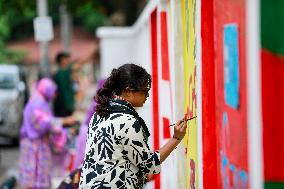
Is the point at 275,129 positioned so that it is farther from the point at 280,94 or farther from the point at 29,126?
the point at 29,126

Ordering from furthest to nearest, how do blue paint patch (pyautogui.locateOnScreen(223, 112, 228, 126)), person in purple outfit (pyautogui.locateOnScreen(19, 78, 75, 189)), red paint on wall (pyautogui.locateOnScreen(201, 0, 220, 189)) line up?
person in purple outfit (pyautogui.locateOnScreen(19, 78, 75, 189)) → red paint on wall (pyautogui.locateOnScreen(201, 0, 220, 189)) → blue paint patch (pyautogui.locateOnScreen(223, 112, 228, 126))

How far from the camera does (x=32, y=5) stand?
17.1m

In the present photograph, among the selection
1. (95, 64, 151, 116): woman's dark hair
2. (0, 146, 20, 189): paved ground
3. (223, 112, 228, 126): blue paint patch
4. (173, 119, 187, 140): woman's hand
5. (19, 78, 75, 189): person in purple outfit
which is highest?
(95, 64, 151, 116): woman's dark hair

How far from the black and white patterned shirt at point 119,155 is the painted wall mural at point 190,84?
45 centimetres

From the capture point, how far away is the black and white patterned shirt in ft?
14.3

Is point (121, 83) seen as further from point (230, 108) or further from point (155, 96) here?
point (155, 96)

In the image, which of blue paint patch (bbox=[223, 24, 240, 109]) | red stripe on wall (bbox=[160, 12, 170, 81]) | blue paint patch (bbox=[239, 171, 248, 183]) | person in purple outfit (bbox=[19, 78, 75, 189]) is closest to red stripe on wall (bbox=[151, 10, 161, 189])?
red stripe on wall (bbox=[160, 12, 170, 81])

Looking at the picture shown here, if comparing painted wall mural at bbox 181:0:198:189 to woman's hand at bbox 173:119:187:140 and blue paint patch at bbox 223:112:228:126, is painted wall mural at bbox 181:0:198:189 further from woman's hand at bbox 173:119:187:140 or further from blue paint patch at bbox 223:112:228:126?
blue paint patch at bbox 223:112:228:126

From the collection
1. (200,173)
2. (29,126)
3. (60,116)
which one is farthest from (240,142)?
(60,116)

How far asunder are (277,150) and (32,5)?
14.5m

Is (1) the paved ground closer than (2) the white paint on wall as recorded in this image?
No

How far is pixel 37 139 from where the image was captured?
10.1 m

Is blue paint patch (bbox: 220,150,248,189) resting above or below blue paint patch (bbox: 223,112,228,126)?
below

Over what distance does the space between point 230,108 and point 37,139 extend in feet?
21.8
